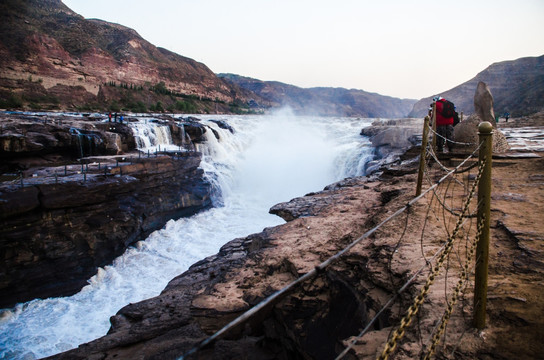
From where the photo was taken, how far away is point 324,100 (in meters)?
133

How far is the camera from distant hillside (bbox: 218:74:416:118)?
115 m

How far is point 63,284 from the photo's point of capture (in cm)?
770

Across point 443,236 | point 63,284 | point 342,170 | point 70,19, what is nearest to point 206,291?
point 443,236

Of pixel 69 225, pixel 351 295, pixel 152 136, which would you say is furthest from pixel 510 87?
pixel 69 225

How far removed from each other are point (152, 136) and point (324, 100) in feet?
414

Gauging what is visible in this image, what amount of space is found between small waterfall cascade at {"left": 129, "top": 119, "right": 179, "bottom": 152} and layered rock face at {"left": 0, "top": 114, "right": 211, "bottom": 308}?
1.39m

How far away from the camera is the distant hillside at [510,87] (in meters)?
45.3

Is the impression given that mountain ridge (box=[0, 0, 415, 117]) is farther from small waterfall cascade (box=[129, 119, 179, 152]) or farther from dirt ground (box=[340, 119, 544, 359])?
dirt ground (box=[340, 119, 544, 359])

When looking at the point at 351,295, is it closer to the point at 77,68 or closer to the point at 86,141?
the point at 86,141

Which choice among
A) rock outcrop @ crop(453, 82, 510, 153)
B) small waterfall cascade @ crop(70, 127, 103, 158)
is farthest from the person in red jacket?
small waterfall cascade @ crop(70, 127, 103, 158)

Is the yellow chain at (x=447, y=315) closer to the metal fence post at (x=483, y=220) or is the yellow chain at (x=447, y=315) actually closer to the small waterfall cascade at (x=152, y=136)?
the metal fence post at (x=483, y=220)

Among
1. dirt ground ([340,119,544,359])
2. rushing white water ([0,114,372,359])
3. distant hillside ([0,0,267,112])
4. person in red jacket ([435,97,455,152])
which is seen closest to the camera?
dirt ground ([340,119,544,359])

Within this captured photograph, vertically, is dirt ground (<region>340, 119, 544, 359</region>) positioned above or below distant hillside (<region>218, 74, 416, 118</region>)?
below

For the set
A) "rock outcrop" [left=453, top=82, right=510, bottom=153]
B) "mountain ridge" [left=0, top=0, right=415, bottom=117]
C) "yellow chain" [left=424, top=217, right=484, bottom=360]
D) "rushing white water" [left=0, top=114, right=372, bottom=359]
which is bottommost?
"rushing white water" [left=0, top=114, right=372, bottom=359]
